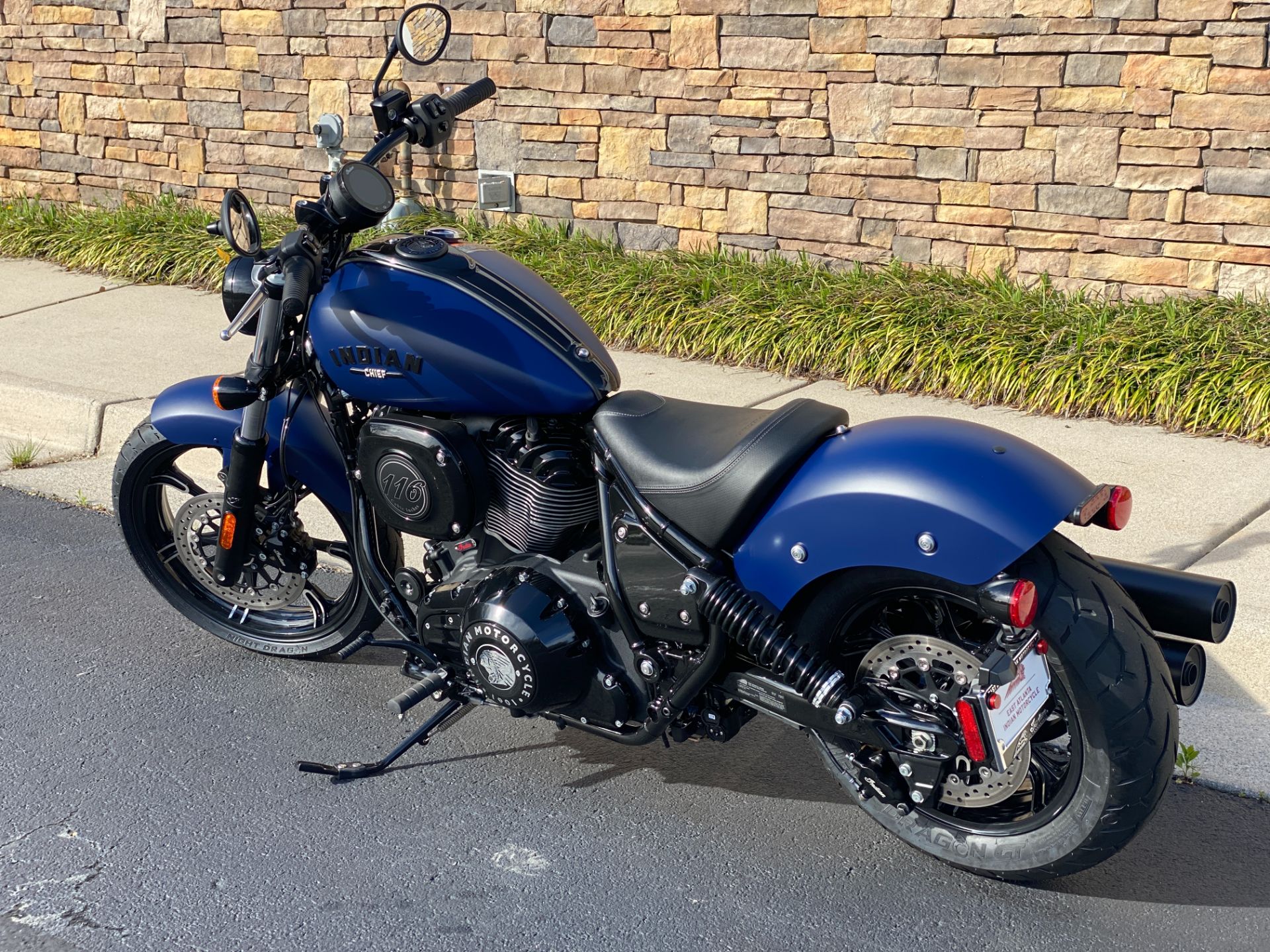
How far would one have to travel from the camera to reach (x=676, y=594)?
114 inches

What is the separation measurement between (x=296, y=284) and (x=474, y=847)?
4.25 feet

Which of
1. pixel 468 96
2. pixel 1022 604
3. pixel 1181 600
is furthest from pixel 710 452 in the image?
A: pixel 468 96

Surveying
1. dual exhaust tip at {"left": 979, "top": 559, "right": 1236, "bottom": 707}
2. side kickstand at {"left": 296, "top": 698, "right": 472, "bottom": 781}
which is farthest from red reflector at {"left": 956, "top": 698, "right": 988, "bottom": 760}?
side kickstand at {"left": 296, "top": 698, "right": 472, "bottom": 781}

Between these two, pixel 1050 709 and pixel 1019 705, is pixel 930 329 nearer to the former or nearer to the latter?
pixel 1050 709

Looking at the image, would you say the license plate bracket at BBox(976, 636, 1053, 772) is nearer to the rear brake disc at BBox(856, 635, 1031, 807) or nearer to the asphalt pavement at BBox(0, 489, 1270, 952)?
the rear brake disc at BBox(856, 635, 1031, 807)

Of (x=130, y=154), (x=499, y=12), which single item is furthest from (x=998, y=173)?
(x=130, y=154)

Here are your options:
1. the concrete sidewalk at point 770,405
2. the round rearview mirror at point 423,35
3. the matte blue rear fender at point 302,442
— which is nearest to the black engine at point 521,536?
the matte blue rear fender at point 302,442

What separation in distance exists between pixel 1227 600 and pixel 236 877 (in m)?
2.11

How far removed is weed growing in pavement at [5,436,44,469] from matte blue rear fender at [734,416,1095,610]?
3937 millimetres

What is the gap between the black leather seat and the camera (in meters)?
2.75

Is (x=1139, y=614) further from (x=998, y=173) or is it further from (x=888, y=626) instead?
(x=998, y=173)

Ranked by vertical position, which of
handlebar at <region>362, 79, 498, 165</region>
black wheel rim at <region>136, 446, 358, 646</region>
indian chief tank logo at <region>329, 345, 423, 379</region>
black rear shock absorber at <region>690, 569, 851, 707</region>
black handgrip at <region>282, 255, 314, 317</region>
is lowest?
black wheel rim at <region>136, 446, 358, 646</region>

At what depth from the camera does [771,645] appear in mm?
2758

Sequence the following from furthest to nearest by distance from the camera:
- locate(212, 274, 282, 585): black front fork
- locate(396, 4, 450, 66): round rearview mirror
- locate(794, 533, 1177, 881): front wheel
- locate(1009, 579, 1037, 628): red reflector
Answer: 1. locate(396, 4, 450, 66): round rearview mirror
2. locate(212, 274, 282, 585): black front fork
3. locate(794, 533, 1177, 881): front wheel
4. locate(1009, 579, 1037, 628): red reflector
